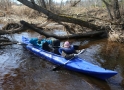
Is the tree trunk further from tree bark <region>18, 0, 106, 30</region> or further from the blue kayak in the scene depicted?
the blue kayak

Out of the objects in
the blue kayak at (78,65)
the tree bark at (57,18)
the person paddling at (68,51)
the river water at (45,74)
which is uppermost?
the tree bark at (57,18)

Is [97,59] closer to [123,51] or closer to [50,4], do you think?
[123,51]

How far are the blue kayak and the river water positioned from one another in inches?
9.2

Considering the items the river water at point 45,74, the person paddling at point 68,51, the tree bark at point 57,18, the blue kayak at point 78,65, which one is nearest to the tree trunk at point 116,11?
the tree bark at point 57,18

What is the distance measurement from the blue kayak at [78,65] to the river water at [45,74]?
0.23 m

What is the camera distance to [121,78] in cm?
920

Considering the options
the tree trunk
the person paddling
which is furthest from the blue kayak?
the tree trunk

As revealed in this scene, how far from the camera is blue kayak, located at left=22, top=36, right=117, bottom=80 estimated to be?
8.51 m

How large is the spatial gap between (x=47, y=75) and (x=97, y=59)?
12.2 feet

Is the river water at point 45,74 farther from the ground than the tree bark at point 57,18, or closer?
closer

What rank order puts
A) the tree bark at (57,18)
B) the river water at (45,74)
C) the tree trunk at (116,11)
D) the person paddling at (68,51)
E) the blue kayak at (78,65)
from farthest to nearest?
1. the tree trunk at (116,11)
2. the tree bark at (57,18)
3. the person paddling at (68,51)
4. the blue kayak at (78,65)
5. the river water at (45,74)

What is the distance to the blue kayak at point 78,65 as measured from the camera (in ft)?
27.9

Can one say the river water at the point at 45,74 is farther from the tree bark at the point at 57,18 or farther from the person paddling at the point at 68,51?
the tree bark at the point at 57,18

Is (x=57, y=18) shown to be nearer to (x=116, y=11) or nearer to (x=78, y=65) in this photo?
(x=78, y=65)
